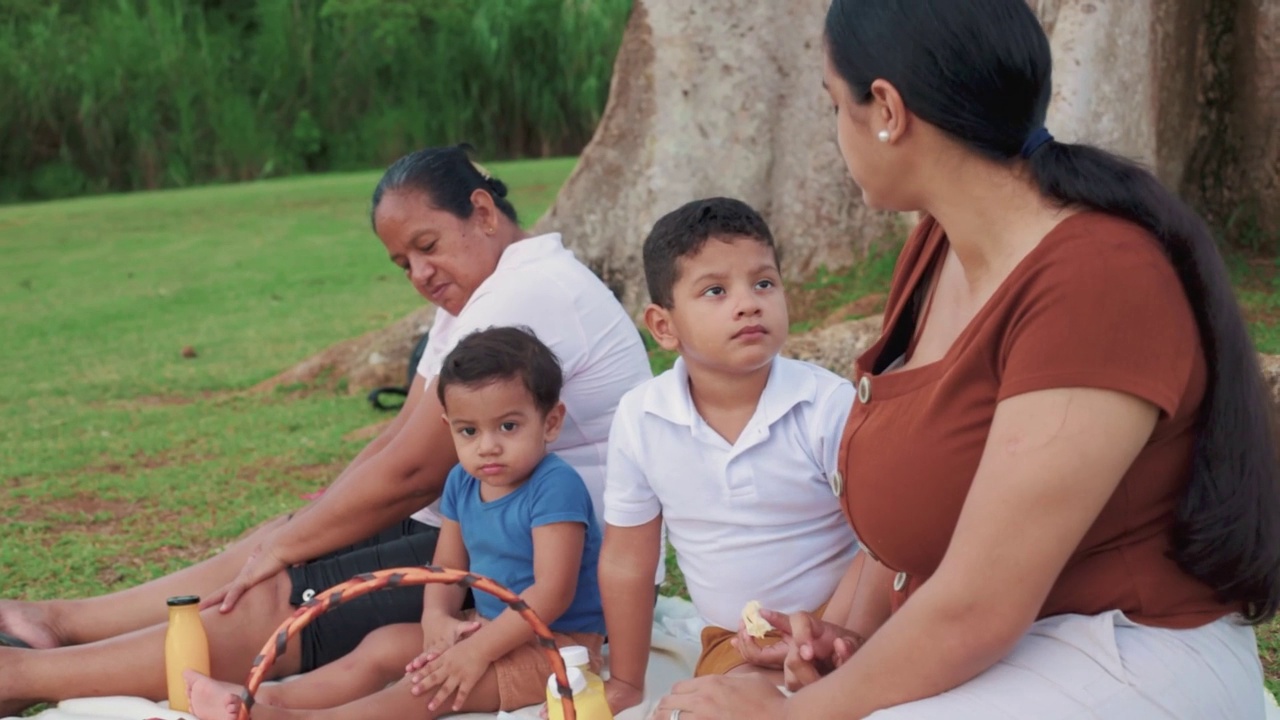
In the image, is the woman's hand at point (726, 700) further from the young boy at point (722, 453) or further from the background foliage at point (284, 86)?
the background foliage at point (284, 86)

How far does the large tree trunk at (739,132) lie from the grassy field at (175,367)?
30cm

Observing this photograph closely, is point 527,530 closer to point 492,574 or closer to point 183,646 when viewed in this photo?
point 492,574

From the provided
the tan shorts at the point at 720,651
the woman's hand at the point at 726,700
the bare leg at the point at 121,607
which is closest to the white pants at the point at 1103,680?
the woman's hand at the point at 726,700

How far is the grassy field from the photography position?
534 centimetres

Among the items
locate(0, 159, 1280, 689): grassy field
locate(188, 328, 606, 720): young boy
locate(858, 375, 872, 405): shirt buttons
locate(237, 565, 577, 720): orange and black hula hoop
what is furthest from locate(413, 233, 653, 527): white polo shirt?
locate(0, 159, 1280, 689): grassy field

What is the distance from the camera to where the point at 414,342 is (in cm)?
757

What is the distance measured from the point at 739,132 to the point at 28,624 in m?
4.49

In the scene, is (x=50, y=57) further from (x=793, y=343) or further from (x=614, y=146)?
(x=793, y=343)

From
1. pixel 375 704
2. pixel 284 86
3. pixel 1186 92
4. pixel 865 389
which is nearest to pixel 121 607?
pixel 375 704

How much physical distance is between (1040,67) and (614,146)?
17.5 feet

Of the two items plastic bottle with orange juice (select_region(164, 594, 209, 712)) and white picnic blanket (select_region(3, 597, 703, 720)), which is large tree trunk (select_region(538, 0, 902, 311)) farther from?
plastic bottle with orange juice (select_region(164, 594, 209, 712))

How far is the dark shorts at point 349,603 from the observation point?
129 inches

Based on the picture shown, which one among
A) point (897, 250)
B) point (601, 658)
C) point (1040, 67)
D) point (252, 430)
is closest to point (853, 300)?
point (897, 250)

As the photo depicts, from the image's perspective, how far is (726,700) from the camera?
2.25m
